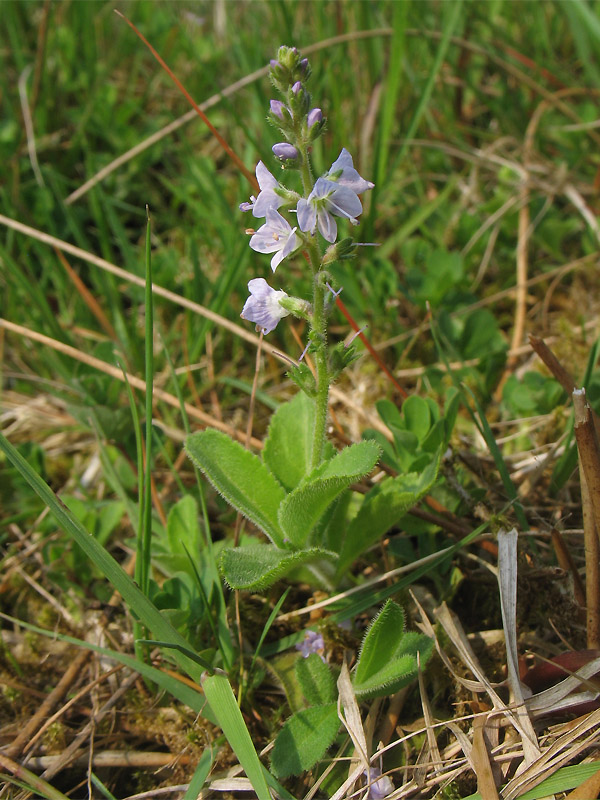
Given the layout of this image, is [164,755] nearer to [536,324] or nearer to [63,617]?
[63,617]

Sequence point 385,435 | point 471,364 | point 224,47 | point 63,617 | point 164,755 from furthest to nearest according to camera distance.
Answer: point 224,47 < point 471,364 < point 385,435 < point 63,617 < point 164,755

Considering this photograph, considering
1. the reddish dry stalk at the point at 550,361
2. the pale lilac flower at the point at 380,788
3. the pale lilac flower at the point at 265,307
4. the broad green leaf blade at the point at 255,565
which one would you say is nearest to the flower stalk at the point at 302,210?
the pale lilac flower at the point at 265,307

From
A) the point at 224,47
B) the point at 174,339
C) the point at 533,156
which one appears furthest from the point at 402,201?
the point at 224,47

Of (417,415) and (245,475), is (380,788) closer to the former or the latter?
(245,475)

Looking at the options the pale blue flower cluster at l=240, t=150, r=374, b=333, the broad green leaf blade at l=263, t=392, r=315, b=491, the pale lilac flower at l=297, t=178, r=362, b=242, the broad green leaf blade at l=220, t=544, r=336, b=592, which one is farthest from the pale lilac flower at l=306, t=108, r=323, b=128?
the broad green leaf blade at l=220, t=544, r=336, b=592

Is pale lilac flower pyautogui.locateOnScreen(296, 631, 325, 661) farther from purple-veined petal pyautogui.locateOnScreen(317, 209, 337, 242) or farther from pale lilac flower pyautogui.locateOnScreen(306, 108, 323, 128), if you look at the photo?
pale lilac flower pyautogui.locateOnScreen(306, 108, 323, 128)

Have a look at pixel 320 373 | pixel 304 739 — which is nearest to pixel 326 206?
pixel 320 373
